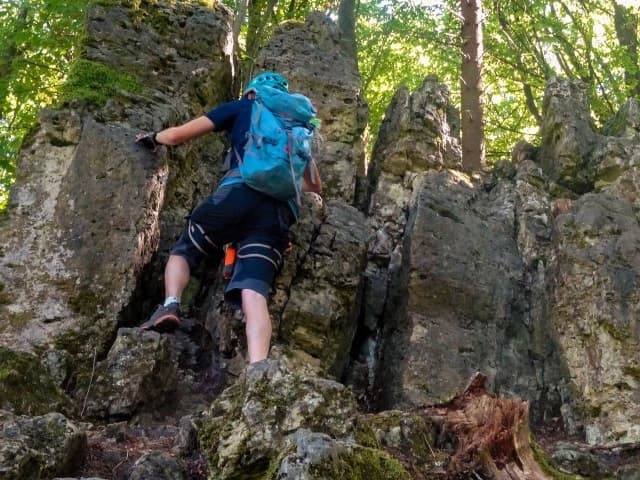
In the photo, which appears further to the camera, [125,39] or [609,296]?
[125,39]

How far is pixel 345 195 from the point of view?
32.1 feet

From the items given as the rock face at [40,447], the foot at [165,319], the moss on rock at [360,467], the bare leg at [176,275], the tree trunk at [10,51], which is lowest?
the rock face at [40,447]

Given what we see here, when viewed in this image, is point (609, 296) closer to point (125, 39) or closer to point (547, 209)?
point (547, 209)

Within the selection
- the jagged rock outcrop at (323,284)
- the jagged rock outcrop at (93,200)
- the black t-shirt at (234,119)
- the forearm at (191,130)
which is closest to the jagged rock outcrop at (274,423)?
the jagged rock outcrop at (323,284)

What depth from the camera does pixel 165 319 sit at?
21.8 ft

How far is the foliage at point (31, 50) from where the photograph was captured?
45.8 feet

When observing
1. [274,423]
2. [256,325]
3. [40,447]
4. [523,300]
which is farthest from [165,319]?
[523,300]

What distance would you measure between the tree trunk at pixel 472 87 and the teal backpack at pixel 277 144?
5853 mm

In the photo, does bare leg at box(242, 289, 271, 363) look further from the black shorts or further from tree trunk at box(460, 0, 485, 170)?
tree trunk at box(460, 0, 485, 170)

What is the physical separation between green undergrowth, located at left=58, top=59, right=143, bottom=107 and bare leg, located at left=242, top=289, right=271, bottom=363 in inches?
136

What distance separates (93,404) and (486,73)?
16120 millimetres

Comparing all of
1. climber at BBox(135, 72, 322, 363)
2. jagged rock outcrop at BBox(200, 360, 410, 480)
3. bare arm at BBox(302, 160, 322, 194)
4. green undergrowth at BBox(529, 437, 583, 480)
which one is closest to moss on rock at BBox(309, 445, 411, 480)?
jagged rock outcrop at BBox(200, 360, 410, 480)

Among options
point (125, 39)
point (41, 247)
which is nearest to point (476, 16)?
point (125, 39)

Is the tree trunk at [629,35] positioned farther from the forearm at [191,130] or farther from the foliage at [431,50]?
the forearm at [191,130]
